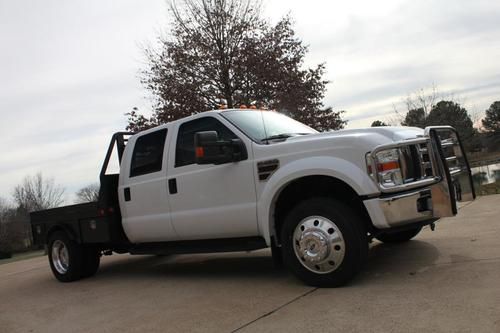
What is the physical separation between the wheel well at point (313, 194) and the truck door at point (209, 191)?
28 centimetres

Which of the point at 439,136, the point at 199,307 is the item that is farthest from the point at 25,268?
the point at 439,136

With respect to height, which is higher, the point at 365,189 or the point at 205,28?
the point at 205,28

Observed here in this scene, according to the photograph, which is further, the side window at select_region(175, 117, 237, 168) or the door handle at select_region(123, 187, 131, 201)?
the door handle at select_region(123, 187, 131, 201)

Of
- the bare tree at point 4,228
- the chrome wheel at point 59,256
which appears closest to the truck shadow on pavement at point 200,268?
the chrome wheel at point 59,256

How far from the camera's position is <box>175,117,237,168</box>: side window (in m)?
5.85

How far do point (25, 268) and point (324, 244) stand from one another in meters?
8.14

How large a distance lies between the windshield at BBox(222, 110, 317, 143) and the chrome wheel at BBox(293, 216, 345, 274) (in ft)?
3.71

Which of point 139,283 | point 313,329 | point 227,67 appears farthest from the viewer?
point 227,67

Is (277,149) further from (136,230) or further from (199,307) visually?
(136,230)

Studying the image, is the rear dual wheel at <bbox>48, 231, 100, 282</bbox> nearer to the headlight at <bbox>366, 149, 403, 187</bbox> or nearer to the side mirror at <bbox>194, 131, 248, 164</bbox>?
the side mirror at <bbox>194, 131, 248, 164</bbox>

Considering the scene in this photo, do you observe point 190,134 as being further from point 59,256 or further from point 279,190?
point 59,256

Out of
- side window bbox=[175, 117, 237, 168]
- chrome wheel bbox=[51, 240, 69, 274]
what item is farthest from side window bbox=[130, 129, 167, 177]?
chrome wheel bbox=[51, 240, 69, 274]

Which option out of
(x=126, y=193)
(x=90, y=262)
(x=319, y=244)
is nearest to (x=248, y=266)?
(x=126, y=193)

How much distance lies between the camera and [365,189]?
451 centimetres
